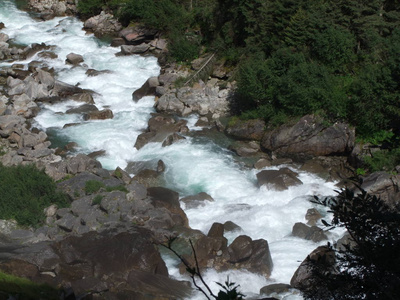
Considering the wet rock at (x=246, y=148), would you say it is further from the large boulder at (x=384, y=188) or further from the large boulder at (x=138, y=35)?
the large boulder at (x=138, y=35)

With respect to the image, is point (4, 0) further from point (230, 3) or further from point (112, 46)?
point (230, 3)

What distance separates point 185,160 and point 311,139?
5.81 meters

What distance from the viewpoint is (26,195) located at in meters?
17.7

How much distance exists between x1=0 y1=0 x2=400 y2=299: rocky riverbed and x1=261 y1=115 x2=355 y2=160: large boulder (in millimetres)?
45

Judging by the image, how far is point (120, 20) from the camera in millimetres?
37938

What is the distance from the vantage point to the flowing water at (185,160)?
16.7 metres

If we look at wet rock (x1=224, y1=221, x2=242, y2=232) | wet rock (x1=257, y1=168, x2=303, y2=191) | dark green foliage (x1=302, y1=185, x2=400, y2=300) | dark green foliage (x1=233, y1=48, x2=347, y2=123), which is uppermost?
dark green foliage (x1=302, y1=185, x2=400, y2=300)

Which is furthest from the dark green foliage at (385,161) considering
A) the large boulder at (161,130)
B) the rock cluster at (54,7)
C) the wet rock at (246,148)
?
the rock cluster at (54,7)

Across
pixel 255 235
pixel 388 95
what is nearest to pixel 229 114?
pixel 388 95

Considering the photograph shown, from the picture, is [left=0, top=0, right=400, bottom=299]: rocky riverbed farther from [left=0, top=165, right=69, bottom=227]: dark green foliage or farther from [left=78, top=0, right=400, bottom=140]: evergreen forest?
[left=78, top=0, right=400, bottom=140]: evergreen forest

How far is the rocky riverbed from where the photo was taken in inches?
582

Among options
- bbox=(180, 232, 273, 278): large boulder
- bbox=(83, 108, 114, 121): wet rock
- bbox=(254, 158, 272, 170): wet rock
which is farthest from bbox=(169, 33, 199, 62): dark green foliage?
bbox=(180, 232, 273, 278): large boulder

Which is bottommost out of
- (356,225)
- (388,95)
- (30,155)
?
(30,155)

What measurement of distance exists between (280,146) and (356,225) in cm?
1676
